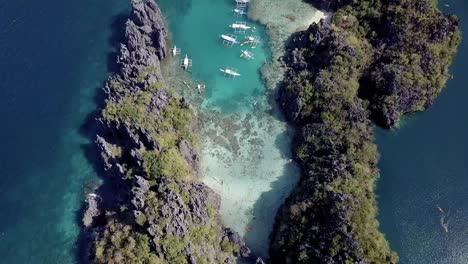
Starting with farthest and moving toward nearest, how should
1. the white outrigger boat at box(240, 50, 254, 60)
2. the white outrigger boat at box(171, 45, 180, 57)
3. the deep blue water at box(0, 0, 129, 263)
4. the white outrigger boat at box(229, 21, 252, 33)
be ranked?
the white outrigger boat at box(229, 21, 252, 33), the white outrigger boat at box(171, 45, 180, 57), the white outrigger boat at box(240, 50, 254, 60), the deep blue water at box(0, 0, 129, 263)

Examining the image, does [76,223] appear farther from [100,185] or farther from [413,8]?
[413,8]

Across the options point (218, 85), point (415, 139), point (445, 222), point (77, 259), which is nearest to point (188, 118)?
point (218, 85)

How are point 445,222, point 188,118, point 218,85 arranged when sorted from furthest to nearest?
point 218,85 < point 188,118 < point 445,222

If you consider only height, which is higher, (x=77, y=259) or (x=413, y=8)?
(x=413, y=8)

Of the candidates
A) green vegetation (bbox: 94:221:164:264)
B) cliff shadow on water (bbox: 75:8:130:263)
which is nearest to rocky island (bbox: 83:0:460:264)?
green vegetation (bbox: 94:221:164:264)

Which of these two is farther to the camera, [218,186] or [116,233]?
[218,186]

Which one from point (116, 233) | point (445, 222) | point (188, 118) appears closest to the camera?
point (116, 233)

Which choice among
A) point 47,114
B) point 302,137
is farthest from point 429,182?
point 47,114

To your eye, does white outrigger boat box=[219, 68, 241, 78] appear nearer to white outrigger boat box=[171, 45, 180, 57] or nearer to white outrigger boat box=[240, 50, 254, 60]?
white outrigger boat box=[240, 50, 254, 60]
